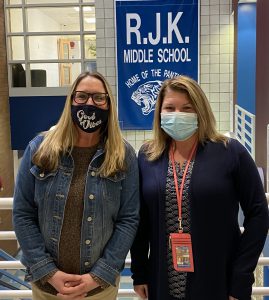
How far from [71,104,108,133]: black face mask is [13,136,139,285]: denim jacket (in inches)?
4.7

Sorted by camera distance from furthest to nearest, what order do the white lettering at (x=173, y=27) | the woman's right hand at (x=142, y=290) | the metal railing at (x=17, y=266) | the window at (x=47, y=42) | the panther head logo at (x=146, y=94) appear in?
1. the window at (x=47, y=42)
2. the panther head logo at (x=146, y=94)
3. the white lettering at (x=173, y=27)
4. the metal railing at (x=17, y=266)
5. the woman's right hand at (x=142, y=290)

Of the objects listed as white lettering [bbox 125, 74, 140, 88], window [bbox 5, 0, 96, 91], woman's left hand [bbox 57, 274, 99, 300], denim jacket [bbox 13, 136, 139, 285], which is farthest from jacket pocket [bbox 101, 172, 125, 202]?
window [bbox 5, 0, 96, 91]

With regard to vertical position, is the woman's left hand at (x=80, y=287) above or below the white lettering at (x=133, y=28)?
below

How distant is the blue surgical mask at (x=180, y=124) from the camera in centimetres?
173

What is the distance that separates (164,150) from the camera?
6.06 feet

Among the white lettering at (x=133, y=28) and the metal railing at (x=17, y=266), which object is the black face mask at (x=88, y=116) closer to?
the metal railing at (x=17, y=266)

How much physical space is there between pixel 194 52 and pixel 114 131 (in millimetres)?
6776

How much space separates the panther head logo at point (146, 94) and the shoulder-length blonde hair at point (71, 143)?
6.50 metres

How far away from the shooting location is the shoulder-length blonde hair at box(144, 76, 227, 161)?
68.4 inches

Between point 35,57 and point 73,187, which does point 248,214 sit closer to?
point 73,187

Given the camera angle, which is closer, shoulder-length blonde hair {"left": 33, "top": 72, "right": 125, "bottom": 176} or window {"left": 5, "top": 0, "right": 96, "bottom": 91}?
shoulder-length blonde hair {"left": 33, "top": 72, "right": 125, "bottom": 176}

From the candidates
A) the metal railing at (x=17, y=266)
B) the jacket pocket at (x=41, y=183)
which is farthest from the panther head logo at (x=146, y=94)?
the jacket pocket at (x=41, y=183)

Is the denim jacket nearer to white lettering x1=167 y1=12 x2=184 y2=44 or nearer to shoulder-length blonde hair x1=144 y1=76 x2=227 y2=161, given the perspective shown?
shoulder-length blonde hair x1=144 y1=76 x2=227 y2=161

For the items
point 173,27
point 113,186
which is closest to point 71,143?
point 113,186
